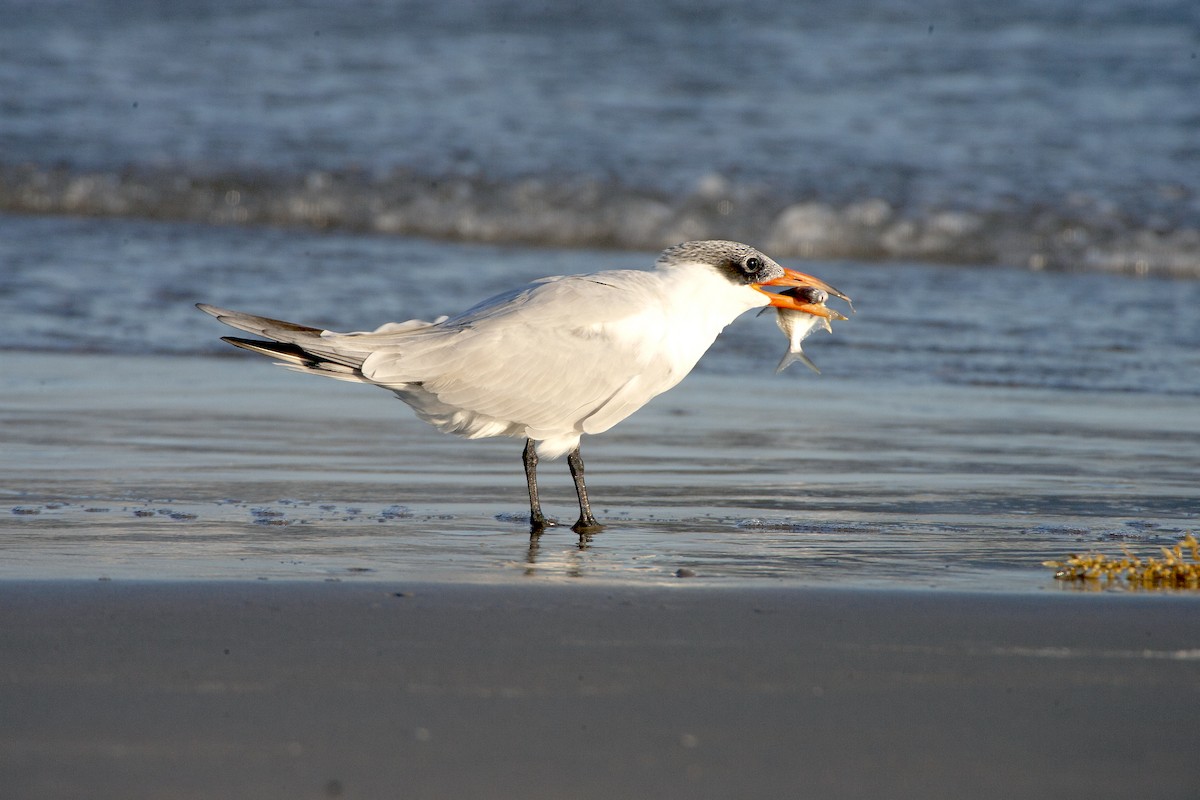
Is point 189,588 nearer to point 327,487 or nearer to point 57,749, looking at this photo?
point 57,749

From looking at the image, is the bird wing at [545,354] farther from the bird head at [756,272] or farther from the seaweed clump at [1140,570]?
the seaweed clump at [1140,570]

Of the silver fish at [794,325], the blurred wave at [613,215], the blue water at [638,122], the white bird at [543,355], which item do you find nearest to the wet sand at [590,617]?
the white bird at [543,355]

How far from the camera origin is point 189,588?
12.1 ft

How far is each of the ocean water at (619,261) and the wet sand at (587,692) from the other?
329mm

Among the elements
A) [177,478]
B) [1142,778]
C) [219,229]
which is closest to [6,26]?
[219,229]

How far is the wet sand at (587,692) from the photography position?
8.74ft

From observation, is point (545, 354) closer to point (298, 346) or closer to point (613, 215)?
point (298, 346)

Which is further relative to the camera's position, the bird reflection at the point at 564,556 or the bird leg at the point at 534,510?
the bird leg at the point at 534,510

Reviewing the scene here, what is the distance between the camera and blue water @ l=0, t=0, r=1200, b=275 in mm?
11203

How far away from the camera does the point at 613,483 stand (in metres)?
5.30

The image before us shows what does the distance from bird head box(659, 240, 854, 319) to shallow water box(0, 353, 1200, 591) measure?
627mm

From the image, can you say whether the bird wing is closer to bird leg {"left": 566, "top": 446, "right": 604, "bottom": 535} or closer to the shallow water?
bird leg {"left": 566, "top": 446, "right": 604, "bottom": 535}

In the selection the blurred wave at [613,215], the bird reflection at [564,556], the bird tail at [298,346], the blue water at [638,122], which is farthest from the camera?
the blue water at [638,122]

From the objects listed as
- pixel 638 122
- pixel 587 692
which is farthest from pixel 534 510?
pixel 638 122
